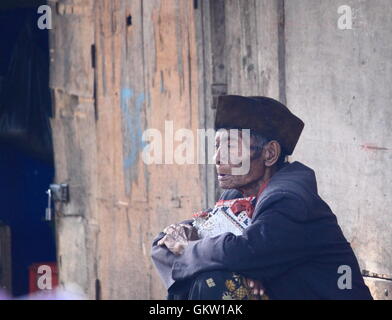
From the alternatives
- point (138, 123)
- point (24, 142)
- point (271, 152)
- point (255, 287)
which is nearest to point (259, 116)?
point (271, 152)

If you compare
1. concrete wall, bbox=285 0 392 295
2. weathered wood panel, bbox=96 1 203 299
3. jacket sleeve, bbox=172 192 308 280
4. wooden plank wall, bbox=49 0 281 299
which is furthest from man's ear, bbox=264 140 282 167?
weathered wood panel, bbox=96 1 203 299

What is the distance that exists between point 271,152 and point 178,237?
1.70 ft

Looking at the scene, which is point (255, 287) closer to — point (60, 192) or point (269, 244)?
point (269, 244)

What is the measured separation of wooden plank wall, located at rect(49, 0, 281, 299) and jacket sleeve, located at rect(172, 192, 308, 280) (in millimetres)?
1734

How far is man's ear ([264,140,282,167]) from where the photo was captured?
11.8 feet

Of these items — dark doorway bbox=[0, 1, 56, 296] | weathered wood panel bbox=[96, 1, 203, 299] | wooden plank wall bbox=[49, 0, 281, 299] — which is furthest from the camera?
dark doorway bbox=[0, 1, 56, 296]

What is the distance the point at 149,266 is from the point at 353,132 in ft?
7.14

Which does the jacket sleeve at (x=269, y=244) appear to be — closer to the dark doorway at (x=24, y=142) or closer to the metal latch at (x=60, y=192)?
the metal latch at (x=60, y=192)

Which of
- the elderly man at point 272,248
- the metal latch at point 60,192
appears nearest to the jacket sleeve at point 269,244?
the elderly man at point 272,248

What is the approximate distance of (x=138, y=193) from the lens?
6.13 meters

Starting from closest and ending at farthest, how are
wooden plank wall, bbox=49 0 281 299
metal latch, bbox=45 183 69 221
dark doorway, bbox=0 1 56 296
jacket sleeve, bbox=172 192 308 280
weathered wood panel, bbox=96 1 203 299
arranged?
jacket sleeve, bbox=172 192 308 280 → wooden plank wall, bbox=49 0 281 299 → weathered wood panel, bbox=96 1 203 299 → metal latch, bbox=45 183 69 221 → dark doorway, bbox=0 1 56 296

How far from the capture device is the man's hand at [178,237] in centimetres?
357

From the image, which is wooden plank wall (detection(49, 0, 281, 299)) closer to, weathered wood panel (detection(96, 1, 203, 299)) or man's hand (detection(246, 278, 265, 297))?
weathered wood panel (detection(96, 1, 203, 299))

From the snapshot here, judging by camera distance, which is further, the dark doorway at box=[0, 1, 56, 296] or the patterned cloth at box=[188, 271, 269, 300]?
the dark doorway at box=[0, 1, 56, 296]
